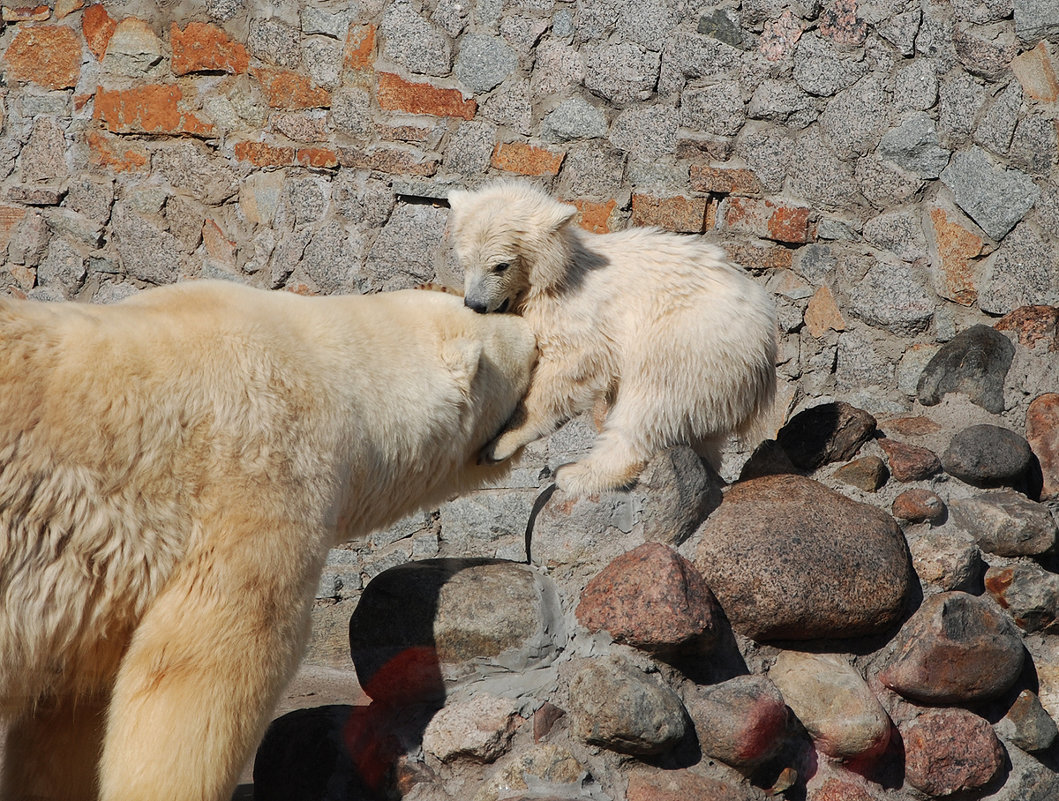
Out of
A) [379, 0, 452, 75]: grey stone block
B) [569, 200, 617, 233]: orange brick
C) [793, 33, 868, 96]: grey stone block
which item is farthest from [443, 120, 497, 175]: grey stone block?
[793, 33, 868, 96]: grey stone block

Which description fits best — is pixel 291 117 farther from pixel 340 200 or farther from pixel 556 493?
pixel 556 493

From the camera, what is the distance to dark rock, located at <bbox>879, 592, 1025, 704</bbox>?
92.7 inches

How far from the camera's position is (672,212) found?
4.38 metres

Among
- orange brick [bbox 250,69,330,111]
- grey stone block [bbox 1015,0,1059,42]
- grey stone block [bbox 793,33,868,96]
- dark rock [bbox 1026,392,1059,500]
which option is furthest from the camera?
orange brick [bbox 250,69,330,111]

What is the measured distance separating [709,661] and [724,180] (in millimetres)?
2551

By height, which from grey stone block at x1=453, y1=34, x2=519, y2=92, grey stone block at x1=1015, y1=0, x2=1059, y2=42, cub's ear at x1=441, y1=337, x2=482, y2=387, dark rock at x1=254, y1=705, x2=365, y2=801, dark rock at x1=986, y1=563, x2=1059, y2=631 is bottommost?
dark rock at x1=254, y1=705, x2=365, y2=801

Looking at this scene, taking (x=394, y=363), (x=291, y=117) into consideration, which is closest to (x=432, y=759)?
(x=394, y=363)

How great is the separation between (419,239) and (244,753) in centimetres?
315

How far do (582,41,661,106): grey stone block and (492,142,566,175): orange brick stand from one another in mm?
345

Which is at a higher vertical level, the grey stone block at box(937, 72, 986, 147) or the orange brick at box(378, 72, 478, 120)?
the grey stone block at box(937, 72, 986, 147)

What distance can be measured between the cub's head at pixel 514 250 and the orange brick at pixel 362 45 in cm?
227

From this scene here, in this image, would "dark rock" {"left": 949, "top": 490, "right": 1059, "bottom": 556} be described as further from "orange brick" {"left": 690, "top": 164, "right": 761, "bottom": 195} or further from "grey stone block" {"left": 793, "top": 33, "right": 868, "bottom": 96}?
"grey stone block" {"left": 793, "top": 33, "right": 868, "bottom": 96}

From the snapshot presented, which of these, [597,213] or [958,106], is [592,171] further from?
[958,106]

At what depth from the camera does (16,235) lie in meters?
5.09
